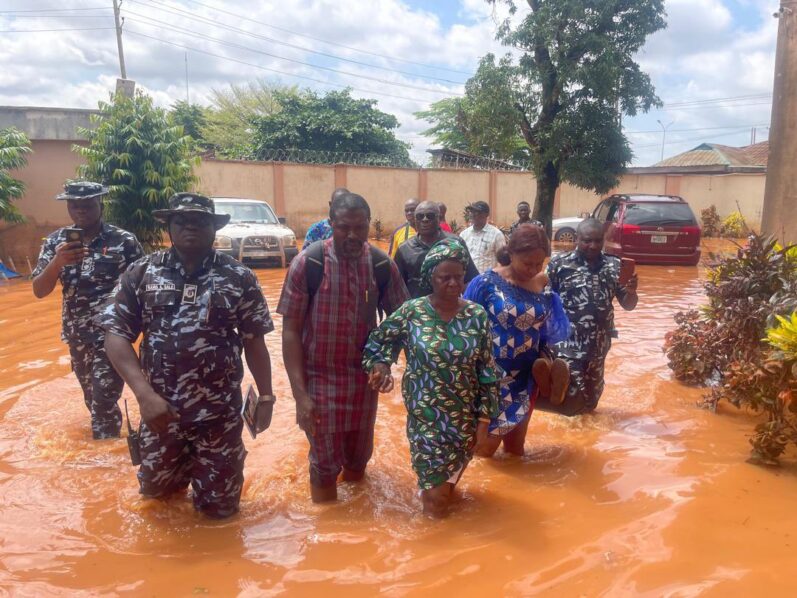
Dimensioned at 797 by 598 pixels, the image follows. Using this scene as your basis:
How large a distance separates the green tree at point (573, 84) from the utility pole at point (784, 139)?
998 centimetres

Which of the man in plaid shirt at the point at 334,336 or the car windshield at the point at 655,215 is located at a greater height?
the car windshield at the point at 655,215

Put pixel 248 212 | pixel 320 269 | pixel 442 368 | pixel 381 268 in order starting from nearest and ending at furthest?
pixel 442 368 < pixel 320 269 < pixel 381 268 < pixel 248 212

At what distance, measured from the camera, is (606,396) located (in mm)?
5875

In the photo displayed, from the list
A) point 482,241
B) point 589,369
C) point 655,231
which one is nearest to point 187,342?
point 589,369

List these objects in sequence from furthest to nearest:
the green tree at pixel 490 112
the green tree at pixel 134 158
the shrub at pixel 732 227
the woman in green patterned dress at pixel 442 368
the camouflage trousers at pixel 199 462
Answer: the shrub at pixel 732 227 < the green tree at pixel 490 112 < the green tree at pixel 134 158 < the woman in green patterned dress at pixel 442 368 < the camouflage trousers at pixel 199 462

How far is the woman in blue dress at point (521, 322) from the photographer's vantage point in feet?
12.8

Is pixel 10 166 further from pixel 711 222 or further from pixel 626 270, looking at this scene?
pixel 711 222

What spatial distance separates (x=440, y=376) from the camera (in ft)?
10.8

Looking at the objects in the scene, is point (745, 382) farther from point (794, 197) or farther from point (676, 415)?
point (794, 197)

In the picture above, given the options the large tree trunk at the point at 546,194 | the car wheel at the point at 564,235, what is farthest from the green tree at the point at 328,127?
the large tree trunk at the point at 546,194

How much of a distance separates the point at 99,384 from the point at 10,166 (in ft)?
34.4

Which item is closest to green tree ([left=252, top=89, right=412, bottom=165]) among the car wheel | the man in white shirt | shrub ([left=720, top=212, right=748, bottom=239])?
the car wheel

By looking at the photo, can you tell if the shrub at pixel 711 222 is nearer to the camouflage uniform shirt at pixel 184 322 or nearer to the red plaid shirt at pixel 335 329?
the red plaid shirt at pixel 335 329

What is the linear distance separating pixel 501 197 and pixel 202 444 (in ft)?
73.4
